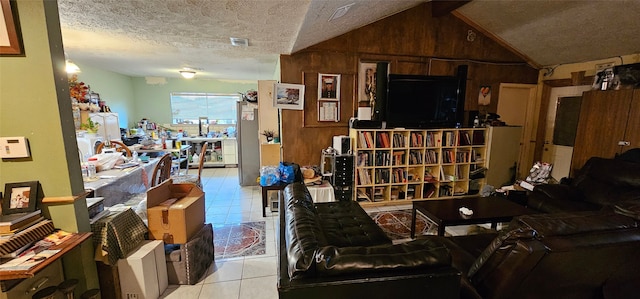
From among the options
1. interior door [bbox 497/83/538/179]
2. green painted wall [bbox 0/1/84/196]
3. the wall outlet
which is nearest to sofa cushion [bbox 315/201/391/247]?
green painted wall [bbox 0/1/84/196]

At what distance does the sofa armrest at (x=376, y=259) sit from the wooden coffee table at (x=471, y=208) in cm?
128

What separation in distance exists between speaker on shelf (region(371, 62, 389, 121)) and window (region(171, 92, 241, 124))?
4.07 m

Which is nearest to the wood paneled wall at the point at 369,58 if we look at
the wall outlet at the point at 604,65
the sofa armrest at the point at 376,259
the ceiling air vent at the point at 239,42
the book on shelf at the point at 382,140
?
the book on shelf at the point at 382,140

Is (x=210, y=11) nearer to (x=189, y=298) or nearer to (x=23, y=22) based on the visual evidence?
(x=23, y=22)

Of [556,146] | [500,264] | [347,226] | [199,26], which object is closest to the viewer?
[500,264]

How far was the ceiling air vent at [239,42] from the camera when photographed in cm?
300

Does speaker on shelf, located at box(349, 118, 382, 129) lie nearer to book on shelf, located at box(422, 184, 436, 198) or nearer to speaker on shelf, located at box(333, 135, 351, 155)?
speaker on shelf, located at box(333, 135, 351, 155)

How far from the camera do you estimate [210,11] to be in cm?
222

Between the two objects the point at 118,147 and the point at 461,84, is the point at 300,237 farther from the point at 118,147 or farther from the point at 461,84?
the point at 118,147

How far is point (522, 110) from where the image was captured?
4.59 m

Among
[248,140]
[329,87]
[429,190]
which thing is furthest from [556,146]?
[248,140]

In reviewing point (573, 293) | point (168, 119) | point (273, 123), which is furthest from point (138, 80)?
point (573, 293)

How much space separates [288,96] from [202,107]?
3887 mm

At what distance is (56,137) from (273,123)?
2.83 metres
